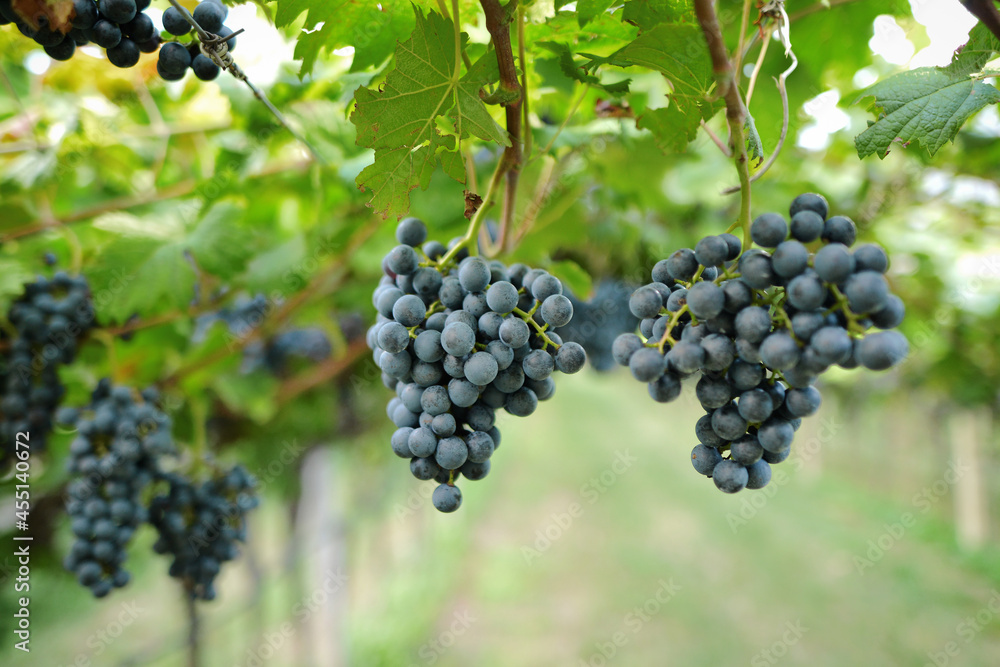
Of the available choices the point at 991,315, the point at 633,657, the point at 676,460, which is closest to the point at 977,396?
the point at 991,315

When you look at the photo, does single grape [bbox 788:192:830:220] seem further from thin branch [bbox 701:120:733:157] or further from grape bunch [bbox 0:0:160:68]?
grape bunch [bbox 0:0:160:68]

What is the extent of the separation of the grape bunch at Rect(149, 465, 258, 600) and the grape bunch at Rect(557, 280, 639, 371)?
1.55 meters

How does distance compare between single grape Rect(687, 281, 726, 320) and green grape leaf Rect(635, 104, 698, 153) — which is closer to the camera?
single grape Rect(687, 281, 726, 320)

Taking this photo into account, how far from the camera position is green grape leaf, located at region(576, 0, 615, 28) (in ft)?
2.93

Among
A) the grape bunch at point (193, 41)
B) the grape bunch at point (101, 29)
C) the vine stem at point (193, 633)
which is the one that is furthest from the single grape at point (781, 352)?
the vine stem at point (193, 633)

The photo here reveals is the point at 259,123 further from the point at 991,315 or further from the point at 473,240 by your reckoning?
the point at 991,315

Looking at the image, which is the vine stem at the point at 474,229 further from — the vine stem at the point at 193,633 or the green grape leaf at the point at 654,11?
the vine stem at the point at 193,633

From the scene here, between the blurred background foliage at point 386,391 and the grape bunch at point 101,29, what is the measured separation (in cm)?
25

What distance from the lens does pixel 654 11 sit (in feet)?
2.80

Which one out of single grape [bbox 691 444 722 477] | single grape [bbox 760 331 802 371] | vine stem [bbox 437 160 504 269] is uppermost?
single grape [bbox 760 331 802 371]

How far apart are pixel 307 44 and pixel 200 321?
1.68 metres

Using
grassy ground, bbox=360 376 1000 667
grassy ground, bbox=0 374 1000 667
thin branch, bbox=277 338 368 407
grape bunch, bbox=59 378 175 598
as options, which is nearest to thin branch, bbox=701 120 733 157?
grape bunch, bbox=59 378 175 598

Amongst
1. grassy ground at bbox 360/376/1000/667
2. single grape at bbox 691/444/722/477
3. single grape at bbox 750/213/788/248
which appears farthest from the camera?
grassy ground at bbox 360/376/1000/667

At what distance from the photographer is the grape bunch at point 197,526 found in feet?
5.04
